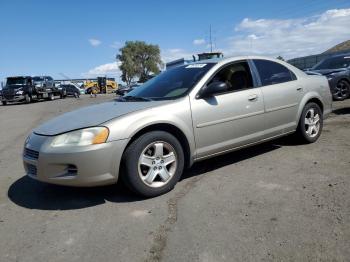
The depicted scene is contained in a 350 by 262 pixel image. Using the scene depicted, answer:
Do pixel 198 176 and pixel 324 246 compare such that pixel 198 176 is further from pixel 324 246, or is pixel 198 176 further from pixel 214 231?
pixel 324 246

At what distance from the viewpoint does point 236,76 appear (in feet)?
17.4

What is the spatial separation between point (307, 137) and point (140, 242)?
3910 millimetres

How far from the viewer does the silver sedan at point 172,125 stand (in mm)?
4023

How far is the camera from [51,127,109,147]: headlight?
398 centimetres

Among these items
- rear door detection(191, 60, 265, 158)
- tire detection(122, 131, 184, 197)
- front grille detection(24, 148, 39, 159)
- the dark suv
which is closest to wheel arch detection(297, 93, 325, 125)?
rear door detection(191, 60, 265, 158)

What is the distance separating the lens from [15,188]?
5.00 meters

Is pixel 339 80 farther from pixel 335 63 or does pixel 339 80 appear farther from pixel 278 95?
pixel 278 95

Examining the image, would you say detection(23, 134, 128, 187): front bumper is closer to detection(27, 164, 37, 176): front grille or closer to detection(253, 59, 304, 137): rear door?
detection(27, 164, 37, 176): front grille

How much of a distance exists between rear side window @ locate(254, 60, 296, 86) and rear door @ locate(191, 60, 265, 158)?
0.75 ft

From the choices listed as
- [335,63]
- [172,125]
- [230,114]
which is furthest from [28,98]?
[172,125]

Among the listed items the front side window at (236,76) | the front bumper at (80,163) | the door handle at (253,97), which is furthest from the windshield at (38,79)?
the front bumper at (80,163)

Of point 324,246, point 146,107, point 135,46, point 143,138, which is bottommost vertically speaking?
point 324,246

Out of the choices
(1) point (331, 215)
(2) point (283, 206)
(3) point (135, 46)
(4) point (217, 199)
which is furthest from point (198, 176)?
(3) point (135, 46)

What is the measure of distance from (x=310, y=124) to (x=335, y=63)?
7681mm
